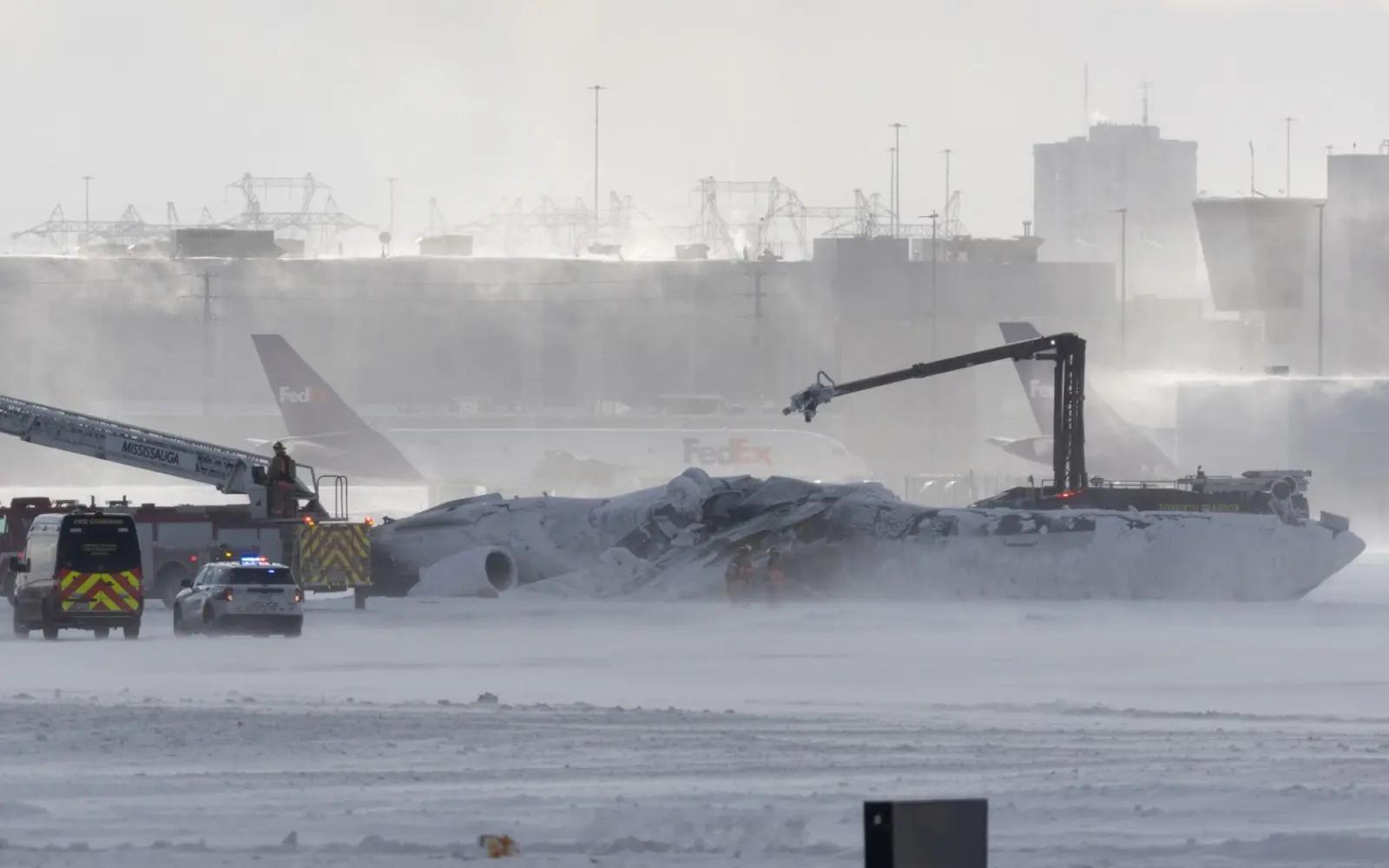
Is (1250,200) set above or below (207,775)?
above

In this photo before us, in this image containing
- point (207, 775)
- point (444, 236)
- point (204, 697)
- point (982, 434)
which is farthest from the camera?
point (444, 236)

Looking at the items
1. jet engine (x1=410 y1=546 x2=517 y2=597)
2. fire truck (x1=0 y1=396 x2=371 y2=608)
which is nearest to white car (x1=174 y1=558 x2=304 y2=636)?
fire truck (x1=0 y1=396 x2=371 y2=608)

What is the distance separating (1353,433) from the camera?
100562 mm

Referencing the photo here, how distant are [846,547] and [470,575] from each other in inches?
367

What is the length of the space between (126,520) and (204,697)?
1514 cm

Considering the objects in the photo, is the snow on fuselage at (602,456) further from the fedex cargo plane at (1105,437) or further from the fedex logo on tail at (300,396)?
the fedex cargo plane at (1105,437)

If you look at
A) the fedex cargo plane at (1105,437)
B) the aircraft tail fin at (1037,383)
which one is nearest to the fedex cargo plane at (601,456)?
the fedex cargo plane at (1105,437)

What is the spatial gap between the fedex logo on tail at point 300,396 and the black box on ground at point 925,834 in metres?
105

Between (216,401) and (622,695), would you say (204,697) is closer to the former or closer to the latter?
(622,695)

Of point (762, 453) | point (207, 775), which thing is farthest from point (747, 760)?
point (762, 453)

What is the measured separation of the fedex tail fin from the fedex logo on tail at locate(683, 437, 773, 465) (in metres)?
16.5

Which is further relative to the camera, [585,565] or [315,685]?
[585,565]

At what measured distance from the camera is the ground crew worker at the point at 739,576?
172 ft

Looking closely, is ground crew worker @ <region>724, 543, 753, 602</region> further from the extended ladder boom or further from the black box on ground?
the black box on ground
